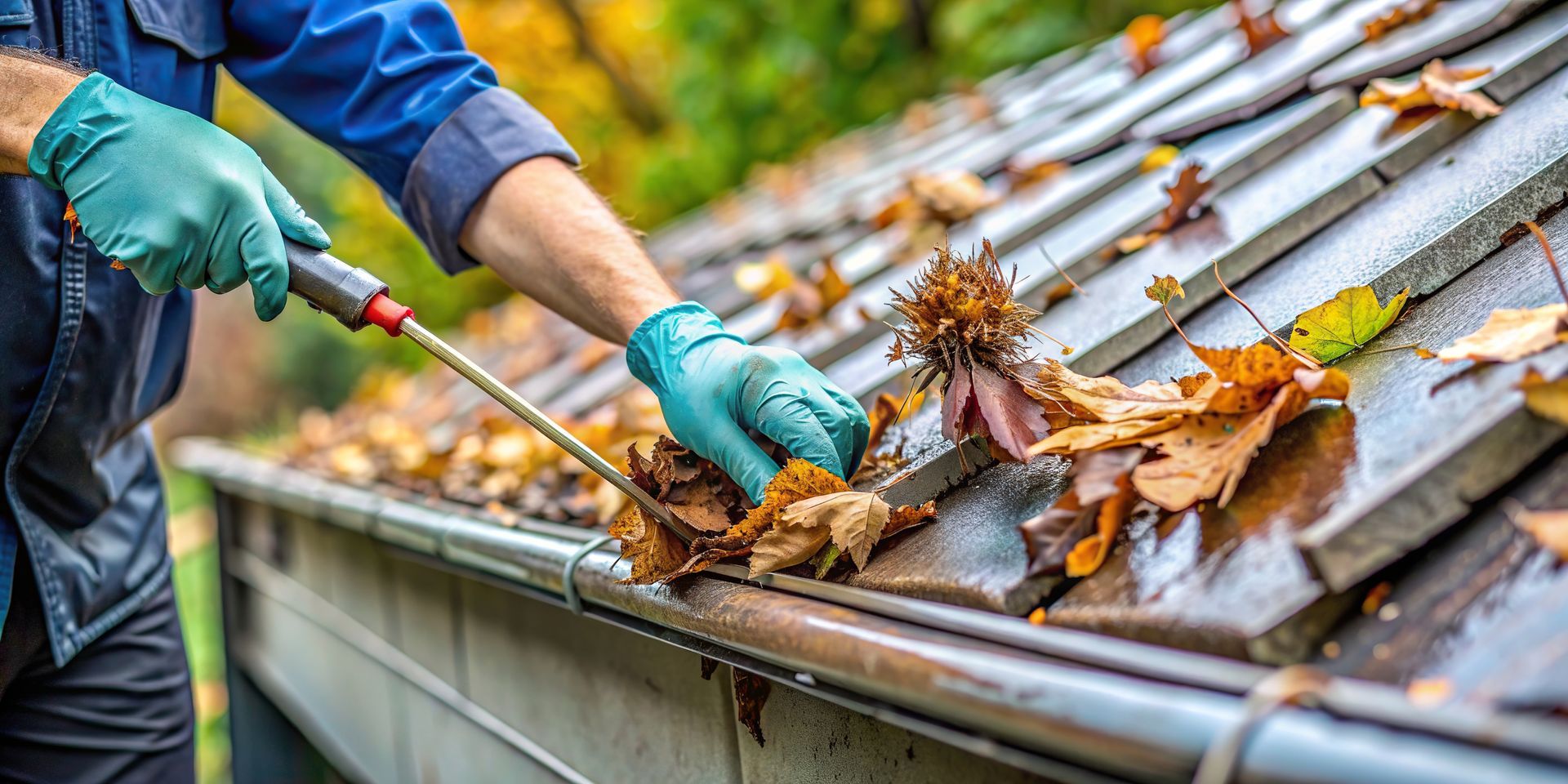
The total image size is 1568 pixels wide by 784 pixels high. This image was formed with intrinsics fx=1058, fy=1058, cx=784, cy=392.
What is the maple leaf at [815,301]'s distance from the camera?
227 centimetres

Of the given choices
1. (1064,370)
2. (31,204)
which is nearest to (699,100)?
(31,204)

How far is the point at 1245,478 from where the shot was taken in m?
0.88

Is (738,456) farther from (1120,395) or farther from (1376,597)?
(1376,597)

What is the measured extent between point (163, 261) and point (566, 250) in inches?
20.9

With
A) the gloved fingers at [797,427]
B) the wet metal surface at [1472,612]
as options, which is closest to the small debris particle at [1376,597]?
the wet metal surface at [1472,612]

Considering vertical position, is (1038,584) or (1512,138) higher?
(1512,138)

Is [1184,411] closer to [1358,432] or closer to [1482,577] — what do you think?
[1358,432]

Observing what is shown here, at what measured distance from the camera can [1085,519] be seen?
2.89 feet

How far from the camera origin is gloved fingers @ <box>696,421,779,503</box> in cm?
127

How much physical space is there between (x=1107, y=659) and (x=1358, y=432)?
312 millimetres

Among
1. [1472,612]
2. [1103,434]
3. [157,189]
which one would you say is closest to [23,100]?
[157,189]

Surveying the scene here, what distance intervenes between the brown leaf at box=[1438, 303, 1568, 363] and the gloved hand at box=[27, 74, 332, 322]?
1278 mm

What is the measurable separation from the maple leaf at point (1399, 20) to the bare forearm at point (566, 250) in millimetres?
1629

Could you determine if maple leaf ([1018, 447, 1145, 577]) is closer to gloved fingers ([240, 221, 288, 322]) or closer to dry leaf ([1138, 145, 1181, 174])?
gloved fingers ([240, 221, 288, 322])
